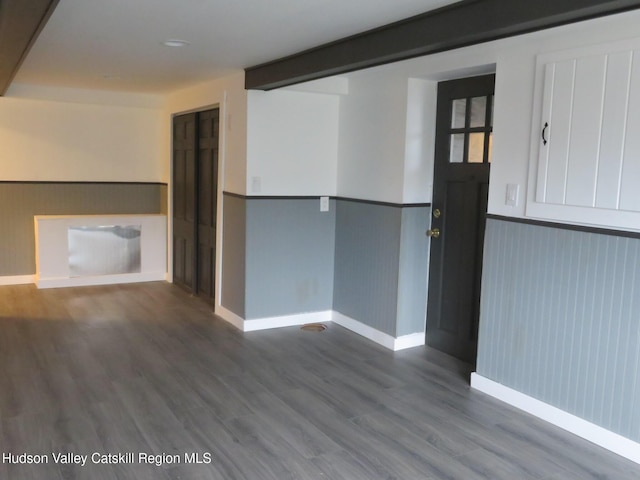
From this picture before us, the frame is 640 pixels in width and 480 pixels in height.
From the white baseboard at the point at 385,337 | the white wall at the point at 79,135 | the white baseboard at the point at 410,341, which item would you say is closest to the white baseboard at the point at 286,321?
the white baseboard at the point at 385,337

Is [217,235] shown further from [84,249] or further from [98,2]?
[98,2]

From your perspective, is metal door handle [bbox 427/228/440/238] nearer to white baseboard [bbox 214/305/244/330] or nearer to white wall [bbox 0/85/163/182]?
white baseboard [bbox 214/305/244/330]

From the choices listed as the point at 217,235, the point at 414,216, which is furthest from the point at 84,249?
the point at 414,216

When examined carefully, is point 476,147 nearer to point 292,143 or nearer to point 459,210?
point 459,210

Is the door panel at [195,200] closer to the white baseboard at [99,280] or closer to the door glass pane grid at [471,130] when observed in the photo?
the white baseboard at [99,280]

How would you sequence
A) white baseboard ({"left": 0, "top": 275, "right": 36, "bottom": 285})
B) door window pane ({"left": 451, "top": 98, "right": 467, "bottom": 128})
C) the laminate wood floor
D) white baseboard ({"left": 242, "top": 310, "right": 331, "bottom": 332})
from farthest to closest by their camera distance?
white baseboard ({"left": 0, "top": 275, "right": 36, "bottom": 285}) → white baseboard ({"left": 242, "top": 310, "right": 331, "bottom": 332}) → door window pane ({"left": 451, "top": 98, "right": 467, "bottom": 128}) → the laminate wood floor

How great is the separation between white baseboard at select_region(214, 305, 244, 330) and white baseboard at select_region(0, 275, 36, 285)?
244 centimetres

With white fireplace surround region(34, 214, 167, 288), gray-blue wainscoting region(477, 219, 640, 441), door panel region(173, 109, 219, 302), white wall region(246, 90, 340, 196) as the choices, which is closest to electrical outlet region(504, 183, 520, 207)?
gray-blue wainscoting region(477, 219, 640, 441)

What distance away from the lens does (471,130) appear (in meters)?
3.97

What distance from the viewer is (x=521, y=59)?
3230 mm

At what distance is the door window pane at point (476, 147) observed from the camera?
3914 mm

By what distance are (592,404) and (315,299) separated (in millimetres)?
2565

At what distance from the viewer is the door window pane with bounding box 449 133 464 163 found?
408 centimetres

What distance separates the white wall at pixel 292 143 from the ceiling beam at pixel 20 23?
174 centimetres
